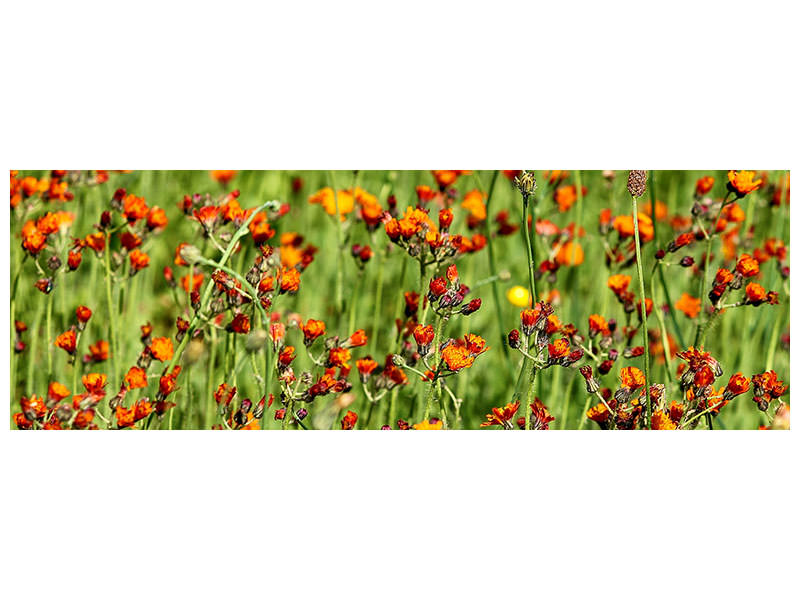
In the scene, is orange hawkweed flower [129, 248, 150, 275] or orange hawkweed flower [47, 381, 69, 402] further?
orange hawkweed flower [129, 248, 150, 275]

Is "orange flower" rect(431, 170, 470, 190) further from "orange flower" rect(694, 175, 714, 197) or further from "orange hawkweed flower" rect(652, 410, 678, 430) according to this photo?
"orange hawkweed flower" rect(652, 410, 678, 430)

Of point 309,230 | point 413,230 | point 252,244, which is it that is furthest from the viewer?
point 309,230

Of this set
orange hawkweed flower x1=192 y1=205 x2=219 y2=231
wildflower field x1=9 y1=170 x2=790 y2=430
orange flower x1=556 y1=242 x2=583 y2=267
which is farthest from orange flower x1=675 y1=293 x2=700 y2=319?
orange hawkweed flower x1=192 y1=205 x2=219 y2=231

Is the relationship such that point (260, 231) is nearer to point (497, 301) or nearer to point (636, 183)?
point (497, 301)

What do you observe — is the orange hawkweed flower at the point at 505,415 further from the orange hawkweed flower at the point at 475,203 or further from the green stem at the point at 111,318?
the green stem at the point at 111,318

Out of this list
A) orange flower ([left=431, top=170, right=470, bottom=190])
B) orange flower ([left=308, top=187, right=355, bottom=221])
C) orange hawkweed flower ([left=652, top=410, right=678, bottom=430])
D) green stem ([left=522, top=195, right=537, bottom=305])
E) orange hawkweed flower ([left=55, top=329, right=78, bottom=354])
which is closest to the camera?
green stem ([left=522, top=195, right=537, bottom=305])

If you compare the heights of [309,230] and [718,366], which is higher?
[309,230]
